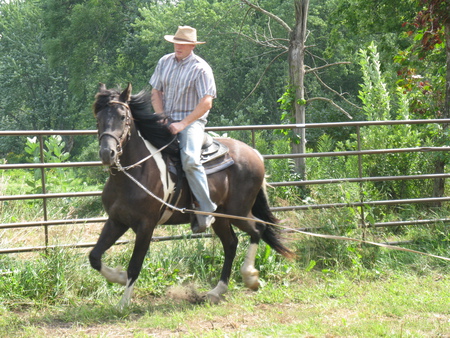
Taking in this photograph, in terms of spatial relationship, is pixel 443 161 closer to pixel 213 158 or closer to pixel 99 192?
pixel 213 158

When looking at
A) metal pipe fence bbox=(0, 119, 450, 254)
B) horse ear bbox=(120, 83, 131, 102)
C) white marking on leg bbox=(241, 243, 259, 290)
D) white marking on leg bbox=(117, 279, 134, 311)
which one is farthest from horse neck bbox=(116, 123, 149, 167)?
white marking on leg bbox=(241, 243, 259, 290)

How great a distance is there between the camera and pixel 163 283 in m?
6.20

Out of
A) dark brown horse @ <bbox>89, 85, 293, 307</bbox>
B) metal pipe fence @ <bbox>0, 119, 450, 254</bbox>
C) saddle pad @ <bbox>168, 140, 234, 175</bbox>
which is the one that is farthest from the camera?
metal pipe fence @ <bbox>0, 119, 450, 254</bbox>

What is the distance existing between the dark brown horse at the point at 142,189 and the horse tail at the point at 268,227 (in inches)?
9.3

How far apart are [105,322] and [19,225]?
1696 millimetres

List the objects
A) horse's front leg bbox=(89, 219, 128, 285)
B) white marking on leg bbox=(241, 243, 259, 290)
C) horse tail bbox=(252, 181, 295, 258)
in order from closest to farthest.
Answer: horse's front leg bbox=(89, 219, 128, 285)
white marking on leg bbox=(241, 243, 259, 290)
horse tail bbox=(252, 181, 295, 258)

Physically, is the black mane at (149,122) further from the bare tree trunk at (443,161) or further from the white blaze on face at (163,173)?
the bare tree trunk at (443,161)

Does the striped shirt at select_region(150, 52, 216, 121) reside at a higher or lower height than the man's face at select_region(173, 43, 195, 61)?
lower

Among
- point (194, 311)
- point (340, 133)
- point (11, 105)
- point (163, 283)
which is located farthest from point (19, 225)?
point (11, 105)

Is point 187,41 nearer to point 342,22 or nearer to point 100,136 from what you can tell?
point 100,136

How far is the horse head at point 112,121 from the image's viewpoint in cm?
492

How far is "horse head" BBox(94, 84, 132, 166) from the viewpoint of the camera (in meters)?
4.92

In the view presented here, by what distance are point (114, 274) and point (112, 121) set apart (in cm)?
145

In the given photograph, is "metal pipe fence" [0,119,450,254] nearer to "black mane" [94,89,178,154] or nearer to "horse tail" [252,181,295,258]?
"horse tail" [252,181,295,258]
